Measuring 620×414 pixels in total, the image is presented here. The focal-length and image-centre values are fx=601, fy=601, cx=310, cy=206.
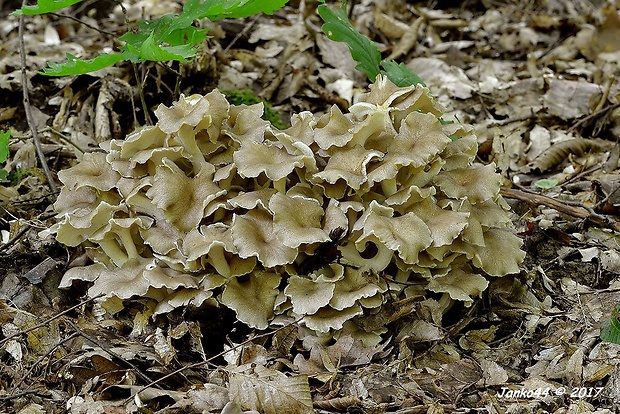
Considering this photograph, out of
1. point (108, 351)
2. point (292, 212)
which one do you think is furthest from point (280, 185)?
point (108, 351)

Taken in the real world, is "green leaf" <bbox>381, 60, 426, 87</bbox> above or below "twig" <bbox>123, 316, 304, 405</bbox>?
above

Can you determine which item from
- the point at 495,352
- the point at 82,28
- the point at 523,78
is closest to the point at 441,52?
the point at 523,78

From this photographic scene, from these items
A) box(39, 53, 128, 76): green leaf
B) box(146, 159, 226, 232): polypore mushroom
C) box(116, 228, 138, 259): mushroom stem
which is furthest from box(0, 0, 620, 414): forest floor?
box(39, 53, 128, 76): green leaf

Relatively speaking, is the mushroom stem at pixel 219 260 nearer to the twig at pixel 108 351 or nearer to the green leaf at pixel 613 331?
the twig at pixel 108 351

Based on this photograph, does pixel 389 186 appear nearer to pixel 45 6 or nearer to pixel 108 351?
pixel 108 351

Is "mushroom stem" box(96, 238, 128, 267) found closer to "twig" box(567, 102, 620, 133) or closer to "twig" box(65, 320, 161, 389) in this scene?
"twig" box(65, 320, 161, 389)

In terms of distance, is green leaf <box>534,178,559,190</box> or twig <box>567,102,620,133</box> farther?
twig <box>567,102,620,133</box>
